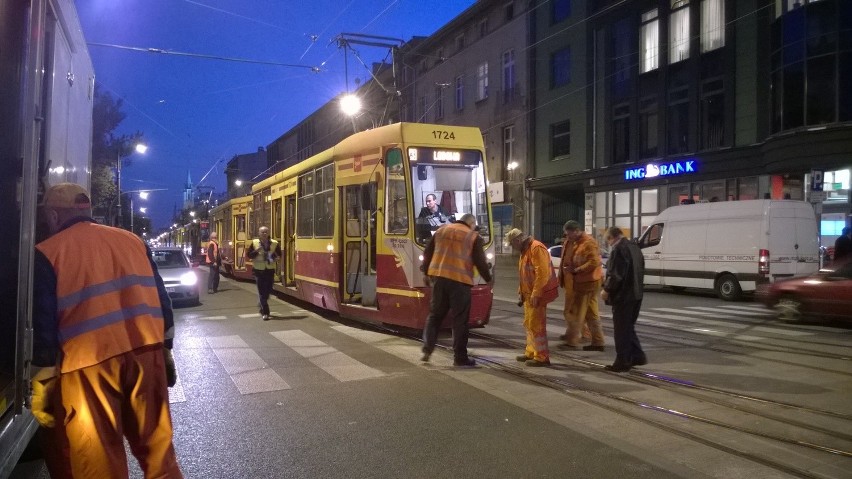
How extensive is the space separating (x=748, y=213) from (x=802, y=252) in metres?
1.63

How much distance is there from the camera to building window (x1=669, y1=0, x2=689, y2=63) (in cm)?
2422

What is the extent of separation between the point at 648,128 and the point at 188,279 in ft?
63.9

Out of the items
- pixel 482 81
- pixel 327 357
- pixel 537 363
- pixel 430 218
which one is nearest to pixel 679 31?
pixel 482 81

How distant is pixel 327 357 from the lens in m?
8.30

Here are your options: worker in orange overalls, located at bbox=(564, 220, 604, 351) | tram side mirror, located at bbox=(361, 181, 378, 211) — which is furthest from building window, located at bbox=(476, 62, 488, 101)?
worker in orange overalls, located at bbox=(564, 220, 604, 351)

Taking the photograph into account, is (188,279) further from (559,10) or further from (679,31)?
(559,10)

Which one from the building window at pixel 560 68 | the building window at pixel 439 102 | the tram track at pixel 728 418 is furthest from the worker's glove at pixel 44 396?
the building window at pixel 439 102

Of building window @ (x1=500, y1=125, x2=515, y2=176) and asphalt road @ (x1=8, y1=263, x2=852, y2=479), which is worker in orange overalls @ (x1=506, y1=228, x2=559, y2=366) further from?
building window @ (x1=500, y1=125, x2=515, y2=176)

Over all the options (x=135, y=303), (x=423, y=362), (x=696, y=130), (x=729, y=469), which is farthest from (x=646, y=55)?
(x=135, y=303)

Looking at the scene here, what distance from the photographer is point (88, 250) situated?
303 cm

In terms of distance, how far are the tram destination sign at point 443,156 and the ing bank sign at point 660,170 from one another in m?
16.4

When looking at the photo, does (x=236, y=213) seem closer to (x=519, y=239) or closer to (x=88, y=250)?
(x=519, y=239)

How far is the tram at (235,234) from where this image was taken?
2139cm

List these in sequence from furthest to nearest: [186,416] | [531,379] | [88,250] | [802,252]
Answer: [802,252]
[531,379]
[186,416]
[88,250]
